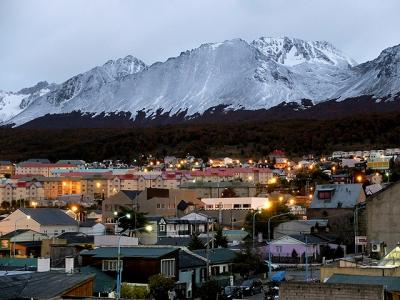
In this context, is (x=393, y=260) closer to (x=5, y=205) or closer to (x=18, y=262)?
(x=18, y=262)

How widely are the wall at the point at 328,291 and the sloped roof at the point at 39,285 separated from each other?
7710 millimetres

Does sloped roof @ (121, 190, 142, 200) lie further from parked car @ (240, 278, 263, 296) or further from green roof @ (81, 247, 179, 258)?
green roof @ (81, 247, 179, 258)

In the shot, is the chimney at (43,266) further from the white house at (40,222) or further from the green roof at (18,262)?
the white house at (40,222)

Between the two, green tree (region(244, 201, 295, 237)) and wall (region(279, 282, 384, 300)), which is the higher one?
green tree (region(244, 201, 295, 237))

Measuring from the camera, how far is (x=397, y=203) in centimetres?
4244

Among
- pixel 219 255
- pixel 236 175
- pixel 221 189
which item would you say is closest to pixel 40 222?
pixel 219 255

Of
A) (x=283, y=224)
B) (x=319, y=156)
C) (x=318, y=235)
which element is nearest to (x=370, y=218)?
(x=318, y=235)

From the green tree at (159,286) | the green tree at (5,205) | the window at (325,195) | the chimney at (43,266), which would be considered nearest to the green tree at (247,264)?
the green tree at (159,286)

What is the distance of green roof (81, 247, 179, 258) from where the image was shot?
42500mm

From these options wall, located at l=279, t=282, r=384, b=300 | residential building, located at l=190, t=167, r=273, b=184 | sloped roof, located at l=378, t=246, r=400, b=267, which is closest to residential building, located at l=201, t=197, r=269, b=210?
residential building, located at l=190, t=167, r=273, b=184

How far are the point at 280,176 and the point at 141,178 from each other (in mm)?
28887

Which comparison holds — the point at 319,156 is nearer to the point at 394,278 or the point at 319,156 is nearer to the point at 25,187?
the point at 25,187

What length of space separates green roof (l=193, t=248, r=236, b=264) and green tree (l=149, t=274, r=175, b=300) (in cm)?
1112

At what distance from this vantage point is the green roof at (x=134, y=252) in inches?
1673
